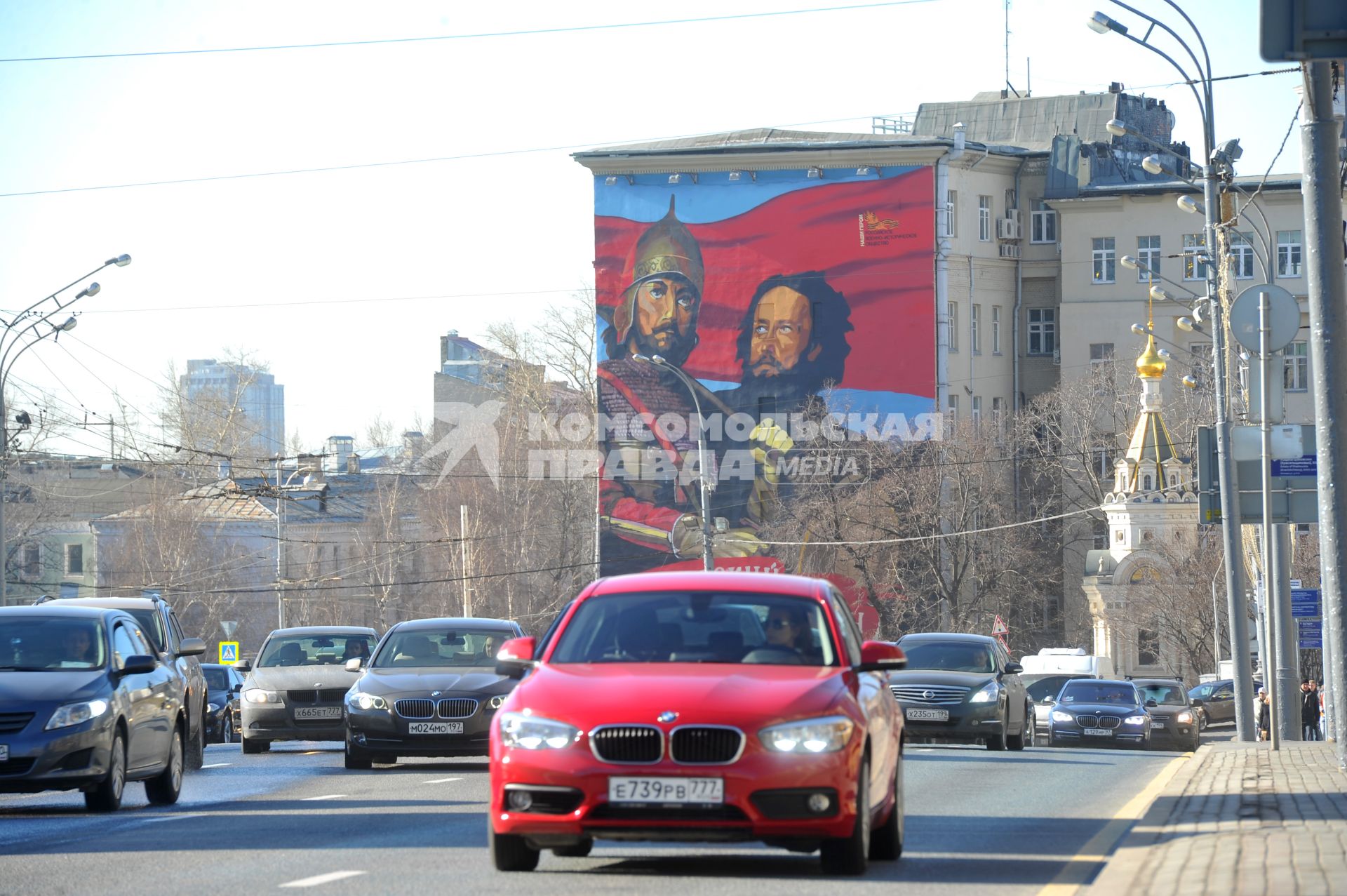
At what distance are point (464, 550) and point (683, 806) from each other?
71.0m

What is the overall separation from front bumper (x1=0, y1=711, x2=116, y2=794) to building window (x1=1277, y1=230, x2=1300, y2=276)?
273 feet

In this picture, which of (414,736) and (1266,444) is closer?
(414,736)

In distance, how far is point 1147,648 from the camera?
247 feet

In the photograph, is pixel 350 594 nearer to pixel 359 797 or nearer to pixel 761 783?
pixel 359 797

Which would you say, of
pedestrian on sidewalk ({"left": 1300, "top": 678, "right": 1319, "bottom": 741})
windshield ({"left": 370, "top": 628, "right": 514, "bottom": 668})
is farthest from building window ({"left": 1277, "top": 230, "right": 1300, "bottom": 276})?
windshield ({"left": 370, "top": 628, "right": 514, "bottom": 668})

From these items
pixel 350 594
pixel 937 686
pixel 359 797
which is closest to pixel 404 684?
pixel 359 797

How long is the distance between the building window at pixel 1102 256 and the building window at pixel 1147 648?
19760mm

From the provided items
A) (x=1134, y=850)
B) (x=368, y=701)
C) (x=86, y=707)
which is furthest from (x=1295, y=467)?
(x=86, y=707)

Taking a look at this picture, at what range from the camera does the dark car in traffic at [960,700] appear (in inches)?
971

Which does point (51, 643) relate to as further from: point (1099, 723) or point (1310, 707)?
point (1310, 707)

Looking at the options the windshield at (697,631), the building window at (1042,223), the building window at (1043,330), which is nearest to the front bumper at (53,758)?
the windshield at (697,631)

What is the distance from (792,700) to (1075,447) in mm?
76549

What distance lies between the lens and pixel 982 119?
96.5 meters

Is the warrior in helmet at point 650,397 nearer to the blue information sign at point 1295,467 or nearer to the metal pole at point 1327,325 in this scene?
the blue information sign at point 1295,467
